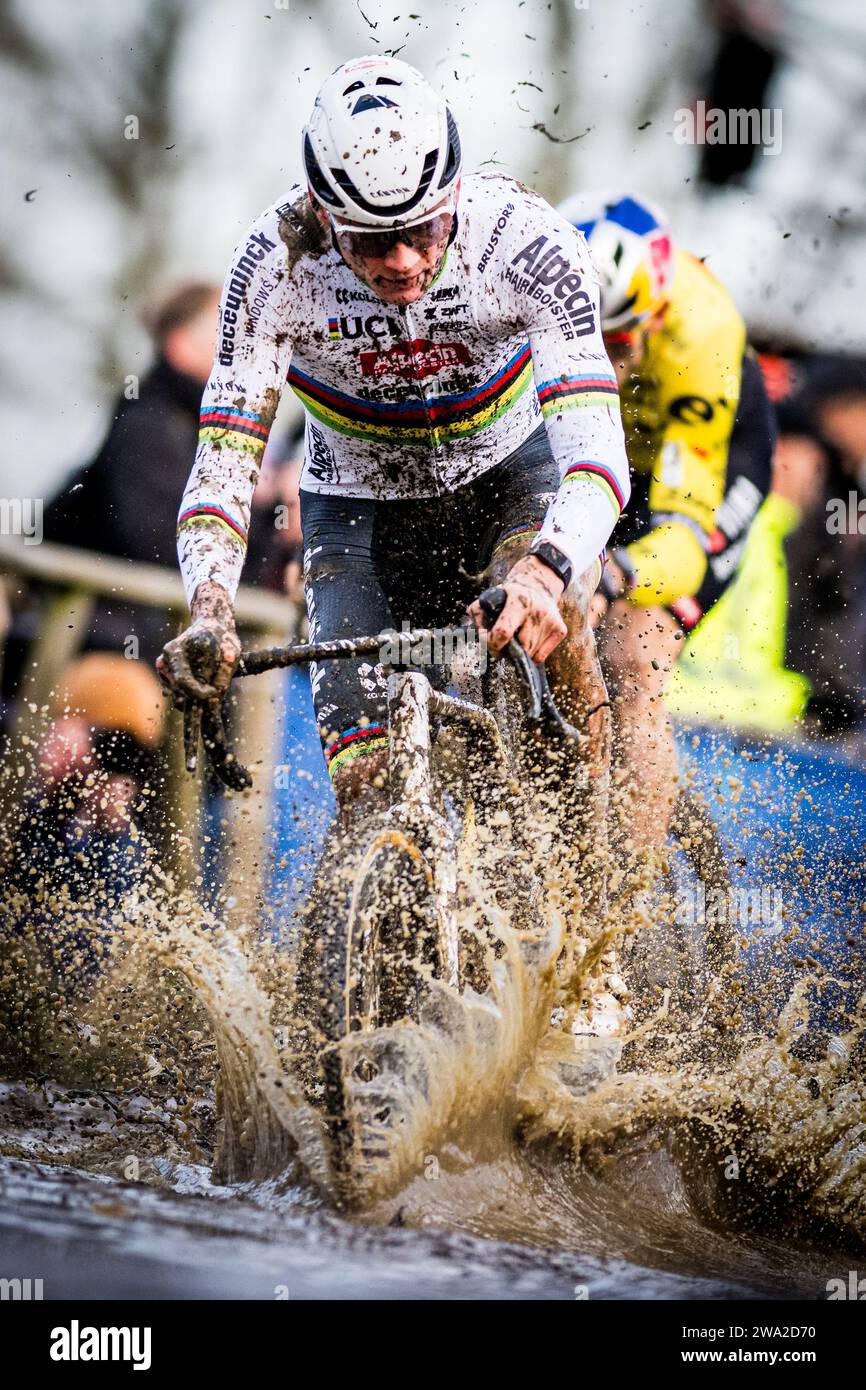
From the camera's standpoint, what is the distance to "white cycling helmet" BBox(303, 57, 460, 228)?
10.9ft

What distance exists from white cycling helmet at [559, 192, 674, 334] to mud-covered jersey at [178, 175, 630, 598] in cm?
133

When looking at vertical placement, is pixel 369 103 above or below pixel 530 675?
above

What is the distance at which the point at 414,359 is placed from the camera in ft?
12.7

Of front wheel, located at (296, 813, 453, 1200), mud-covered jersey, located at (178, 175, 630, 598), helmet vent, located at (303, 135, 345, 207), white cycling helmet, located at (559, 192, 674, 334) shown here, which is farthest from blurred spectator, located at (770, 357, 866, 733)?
front wheel, located at (296, 813, 453, 1200)

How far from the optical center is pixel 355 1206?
10.3ft

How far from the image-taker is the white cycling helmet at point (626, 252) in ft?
17.3

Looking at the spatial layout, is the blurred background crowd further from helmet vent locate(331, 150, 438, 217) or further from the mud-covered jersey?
helmet vent locate(331, 150, 438, 217)

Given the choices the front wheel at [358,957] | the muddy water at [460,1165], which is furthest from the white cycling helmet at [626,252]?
the front wheel at [358,957]

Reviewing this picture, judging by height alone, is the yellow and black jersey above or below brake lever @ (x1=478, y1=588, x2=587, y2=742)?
above
